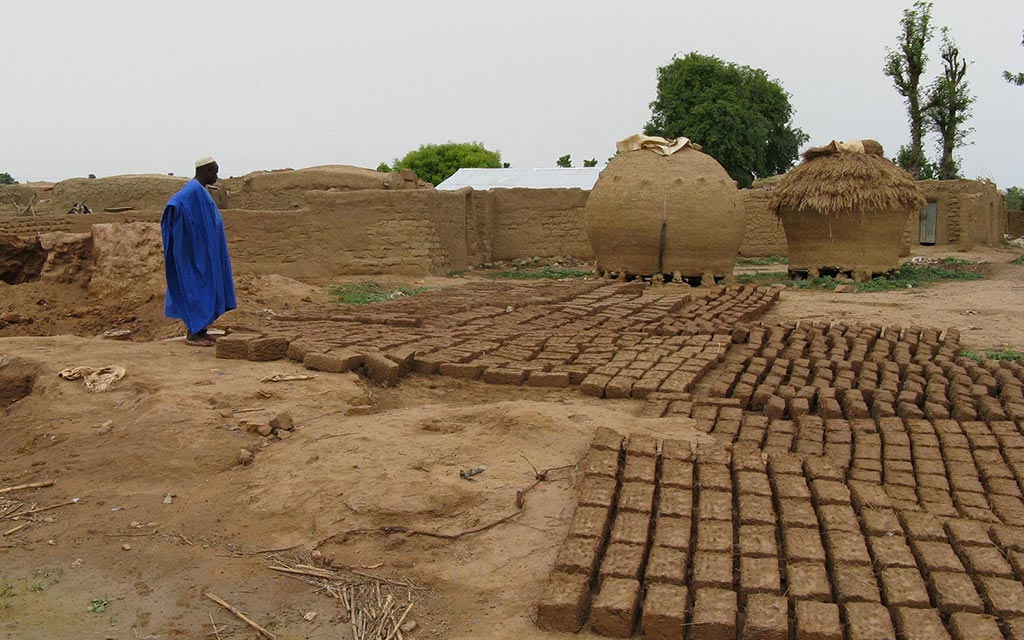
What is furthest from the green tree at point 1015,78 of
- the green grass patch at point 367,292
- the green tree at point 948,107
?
the green grass patch at point 367,292

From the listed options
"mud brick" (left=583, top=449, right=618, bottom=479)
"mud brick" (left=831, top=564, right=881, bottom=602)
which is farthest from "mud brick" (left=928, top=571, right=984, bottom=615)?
"mud brick" (left=583, top=449, right=618, bottom=479)

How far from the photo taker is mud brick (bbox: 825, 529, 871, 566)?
9.35 feet

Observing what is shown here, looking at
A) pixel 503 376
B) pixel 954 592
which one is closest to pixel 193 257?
pixel 503 376

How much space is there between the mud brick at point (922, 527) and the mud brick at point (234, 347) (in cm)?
393

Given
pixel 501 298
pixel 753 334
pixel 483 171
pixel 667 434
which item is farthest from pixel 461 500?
pixel 483 171

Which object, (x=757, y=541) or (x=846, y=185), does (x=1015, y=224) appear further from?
(x=757, y=541)

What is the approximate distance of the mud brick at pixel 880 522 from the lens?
3.07 metres

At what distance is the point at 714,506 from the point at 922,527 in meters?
0.72

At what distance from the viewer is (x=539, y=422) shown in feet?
13.5

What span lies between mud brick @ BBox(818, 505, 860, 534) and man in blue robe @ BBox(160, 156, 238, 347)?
14.2 ft

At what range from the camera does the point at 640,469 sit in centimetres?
349

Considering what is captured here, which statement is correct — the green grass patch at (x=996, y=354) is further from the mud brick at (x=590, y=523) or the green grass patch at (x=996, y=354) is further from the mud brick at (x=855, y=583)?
the mud brick at (x=590, y=523)

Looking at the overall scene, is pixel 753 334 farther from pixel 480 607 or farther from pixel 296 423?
pixel 480 607

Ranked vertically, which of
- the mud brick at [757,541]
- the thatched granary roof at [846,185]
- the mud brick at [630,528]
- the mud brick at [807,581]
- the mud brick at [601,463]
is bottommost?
the mud brick at [807,581]
